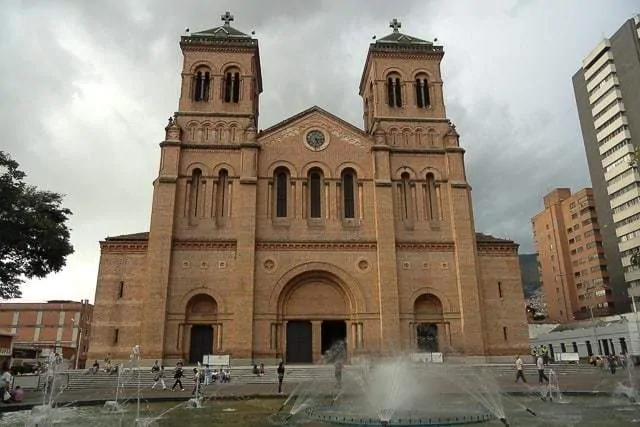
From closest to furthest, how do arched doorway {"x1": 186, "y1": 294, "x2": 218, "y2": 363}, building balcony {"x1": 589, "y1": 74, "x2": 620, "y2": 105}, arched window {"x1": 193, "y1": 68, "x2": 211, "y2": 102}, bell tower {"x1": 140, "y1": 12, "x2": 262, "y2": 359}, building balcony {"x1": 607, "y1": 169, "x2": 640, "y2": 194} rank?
bell tower {"x1": 140, "y1": 12, "x2": 262, "y2": 359}, arched doorway {"x1": 186, "y1": 294, "x2": 218, "y2": 363}, arched window {"x1": 193, "y1": 68, "x2": 211, "y2": 102}, building balcony {"x1": 607, "y1": 169, "x2": 640, "y2": 194}, building balcony {"x1": 589, "y1": 74, "x2": 620, "y2": 105}

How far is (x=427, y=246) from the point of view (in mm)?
34312

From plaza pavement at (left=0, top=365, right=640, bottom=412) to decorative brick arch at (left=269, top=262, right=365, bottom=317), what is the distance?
4703 mm

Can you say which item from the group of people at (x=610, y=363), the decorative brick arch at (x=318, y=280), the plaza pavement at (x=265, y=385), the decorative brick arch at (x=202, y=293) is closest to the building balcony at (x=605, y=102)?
the group of people at (x=610, y=363)

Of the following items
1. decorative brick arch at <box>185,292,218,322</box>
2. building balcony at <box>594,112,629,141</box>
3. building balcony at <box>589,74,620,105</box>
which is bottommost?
decorative brick arch at <box>185,292,218,322</box>

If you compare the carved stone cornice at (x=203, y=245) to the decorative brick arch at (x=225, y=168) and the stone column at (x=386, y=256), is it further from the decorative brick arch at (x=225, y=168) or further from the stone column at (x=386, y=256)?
the stone column at (x=386, y=256)

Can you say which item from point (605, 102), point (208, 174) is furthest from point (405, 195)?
point (605, 102)

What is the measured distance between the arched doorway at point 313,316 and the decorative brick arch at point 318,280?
0.07 meters

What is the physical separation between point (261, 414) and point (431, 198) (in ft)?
79.6

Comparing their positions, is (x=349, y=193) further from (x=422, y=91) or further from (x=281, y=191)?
(x=422, y=91)

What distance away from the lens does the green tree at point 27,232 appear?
24094 millimetres

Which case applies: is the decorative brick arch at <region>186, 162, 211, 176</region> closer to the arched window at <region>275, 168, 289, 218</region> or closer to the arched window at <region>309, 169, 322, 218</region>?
the arched window at <region>275, 168, 289, 218</region>

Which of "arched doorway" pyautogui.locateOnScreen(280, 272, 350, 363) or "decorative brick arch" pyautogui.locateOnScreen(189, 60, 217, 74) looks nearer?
"arched doorway" pyautogui.locateOnScreen(280, 272, 350, 363)

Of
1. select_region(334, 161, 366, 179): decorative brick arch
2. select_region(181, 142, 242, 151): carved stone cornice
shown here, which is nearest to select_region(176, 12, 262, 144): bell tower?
select_region(181, 142, 242, 151): carved stone cornice

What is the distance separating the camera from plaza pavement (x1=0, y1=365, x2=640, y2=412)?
66.1ft
